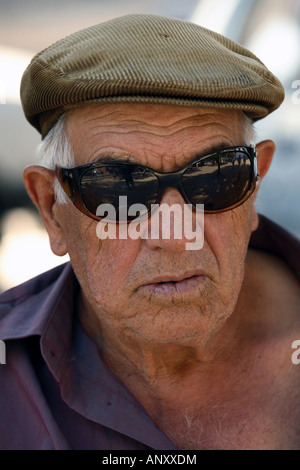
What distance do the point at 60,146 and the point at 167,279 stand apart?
0.68 meters

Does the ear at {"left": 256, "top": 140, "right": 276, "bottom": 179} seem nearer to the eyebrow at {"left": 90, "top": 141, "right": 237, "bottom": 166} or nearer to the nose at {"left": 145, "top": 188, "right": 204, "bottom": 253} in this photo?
the eyebrow at {"left": 90, "top": 141, "right": 237, "bottom": 166}

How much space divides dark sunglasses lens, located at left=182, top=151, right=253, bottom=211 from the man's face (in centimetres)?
5

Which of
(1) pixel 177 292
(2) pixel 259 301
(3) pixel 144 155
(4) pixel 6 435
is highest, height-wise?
(3) pixel 144 155

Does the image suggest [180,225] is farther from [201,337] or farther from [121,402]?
[121,402]

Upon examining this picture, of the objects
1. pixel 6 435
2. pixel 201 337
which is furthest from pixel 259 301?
pixel 6 435

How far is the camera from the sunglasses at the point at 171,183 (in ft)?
6.19

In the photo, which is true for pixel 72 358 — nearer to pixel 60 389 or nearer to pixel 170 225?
pixel 60 389

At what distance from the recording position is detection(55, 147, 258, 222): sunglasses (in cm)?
189

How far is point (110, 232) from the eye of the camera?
2.00 meters

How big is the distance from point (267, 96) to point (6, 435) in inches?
62.0

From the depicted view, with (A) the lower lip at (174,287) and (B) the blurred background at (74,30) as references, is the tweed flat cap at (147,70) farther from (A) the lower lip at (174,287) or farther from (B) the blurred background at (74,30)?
(B) the blurred background at (74,30)

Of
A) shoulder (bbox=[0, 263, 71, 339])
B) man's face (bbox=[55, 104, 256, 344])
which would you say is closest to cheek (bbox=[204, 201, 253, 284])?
man's face (bbox=[55, 104, 256, 344])

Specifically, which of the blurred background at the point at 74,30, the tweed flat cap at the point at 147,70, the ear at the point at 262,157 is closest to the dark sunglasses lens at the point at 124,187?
the tweed flat cap at the point at 147,70

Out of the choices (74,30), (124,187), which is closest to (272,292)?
(124,187)
